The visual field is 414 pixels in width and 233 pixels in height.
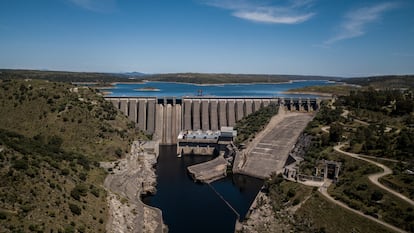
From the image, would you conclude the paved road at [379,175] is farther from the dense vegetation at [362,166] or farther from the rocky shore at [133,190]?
the rocky shore at [133,190]

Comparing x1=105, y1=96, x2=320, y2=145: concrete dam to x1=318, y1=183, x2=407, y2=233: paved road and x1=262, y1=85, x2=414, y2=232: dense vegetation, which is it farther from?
x1=318, y1=183, x2=407, y2=233: paved road

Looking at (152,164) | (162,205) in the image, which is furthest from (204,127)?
(162,205)

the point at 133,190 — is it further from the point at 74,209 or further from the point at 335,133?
the point at 335,133

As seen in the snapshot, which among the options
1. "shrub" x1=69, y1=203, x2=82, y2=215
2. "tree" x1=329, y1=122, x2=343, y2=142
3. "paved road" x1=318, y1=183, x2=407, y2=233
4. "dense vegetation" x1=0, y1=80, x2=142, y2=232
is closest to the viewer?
"dense vegetation" x1=0, y1=80, x2=142, y2=232

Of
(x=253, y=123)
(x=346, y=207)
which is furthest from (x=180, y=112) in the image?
(x=346, y=207)

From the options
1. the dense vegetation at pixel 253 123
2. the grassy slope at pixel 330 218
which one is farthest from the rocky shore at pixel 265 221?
the dense vegetation at pixel 253 123

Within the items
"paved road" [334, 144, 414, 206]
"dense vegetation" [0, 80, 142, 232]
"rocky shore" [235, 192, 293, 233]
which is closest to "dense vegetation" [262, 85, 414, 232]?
"paved road" [334, 144, 414, 206]

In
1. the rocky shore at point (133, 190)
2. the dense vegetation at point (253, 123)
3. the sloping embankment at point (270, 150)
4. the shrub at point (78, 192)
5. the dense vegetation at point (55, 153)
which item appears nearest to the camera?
the dense vegetation at point (55, 153)

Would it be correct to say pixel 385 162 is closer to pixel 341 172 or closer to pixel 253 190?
pixel 341 172
